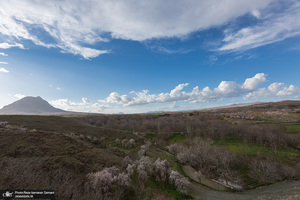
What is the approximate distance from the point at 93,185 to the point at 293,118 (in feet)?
370

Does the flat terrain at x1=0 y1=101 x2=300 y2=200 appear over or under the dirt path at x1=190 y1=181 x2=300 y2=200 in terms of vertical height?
over

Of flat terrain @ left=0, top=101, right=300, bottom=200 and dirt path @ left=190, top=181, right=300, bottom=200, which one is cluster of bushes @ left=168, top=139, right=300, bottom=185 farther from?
dirt path @ left=190, top=181, right=300, bottom=200

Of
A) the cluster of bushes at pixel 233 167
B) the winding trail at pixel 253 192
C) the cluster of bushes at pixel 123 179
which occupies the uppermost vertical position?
the cluster of bushes at pixel 123 179

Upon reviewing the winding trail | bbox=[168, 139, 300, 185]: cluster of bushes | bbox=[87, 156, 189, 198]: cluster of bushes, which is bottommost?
the winding trail

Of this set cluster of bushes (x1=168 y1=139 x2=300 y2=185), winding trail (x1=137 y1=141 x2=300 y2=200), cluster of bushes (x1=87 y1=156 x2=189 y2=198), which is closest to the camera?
cluster of bushes (x1=87 y1=156 x2=189 y2=198)

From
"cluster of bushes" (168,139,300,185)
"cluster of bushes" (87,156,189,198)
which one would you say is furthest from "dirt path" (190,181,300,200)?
"cluster of bushes" (87,156,189,198)

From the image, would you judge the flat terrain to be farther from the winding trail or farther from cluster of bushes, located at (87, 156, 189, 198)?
cluster of bushes, located at (87, 156, 189, 198)

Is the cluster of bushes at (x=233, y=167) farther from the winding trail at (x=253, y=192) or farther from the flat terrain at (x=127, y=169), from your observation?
the winding trail at (x=253, y=192)

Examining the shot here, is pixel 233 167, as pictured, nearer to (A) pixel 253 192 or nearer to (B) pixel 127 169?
(A) pixel 253 192

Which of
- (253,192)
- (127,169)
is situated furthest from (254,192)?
(127,169)

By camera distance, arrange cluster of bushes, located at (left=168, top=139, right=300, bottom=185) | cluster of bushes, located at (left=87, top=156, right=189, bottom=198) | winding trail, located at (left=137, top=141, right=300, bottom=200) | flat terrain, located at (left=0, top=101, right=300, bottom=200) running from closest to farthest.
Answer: flat terrain, located at (left=0, top=101, right=300, bottom=200) < cluster of bushes, located at (left=87, top=156, right=189, bottom=198) < winding trail, located at (left=137, top=141, right=300, bottom=200) < cluster of bushes, located at (left=168, top=139, right=300, bottom=185)

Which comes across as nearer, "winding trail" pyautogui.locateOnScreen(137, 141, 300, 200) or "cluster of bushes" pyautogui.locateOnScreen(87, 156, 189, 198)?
"cluster of bushes" pyautogui.locateOnScreen(87, 156, 189, 198)

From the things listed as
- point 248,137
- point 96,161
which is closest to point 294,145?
point 248,137

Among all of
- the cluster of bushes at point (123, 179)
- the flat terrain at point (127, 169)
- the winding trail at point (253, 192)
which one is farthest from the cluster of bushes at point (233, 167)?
the cluster of bushes at point (123, 179)
